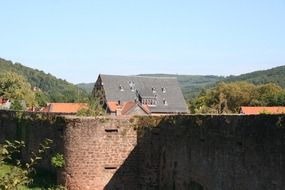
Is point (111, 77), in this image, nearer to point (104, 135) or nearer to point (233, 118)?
point (104, 135)

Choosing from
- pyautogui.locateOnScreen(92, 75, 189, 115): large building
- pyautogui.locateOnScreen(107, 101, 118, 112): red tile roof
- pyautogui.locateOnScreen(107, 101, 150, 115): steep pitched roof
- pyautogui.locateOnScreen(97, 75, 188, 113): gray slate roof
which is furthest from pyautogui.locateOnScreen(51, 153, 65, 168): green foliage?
pyautogui.locateOnScreen(97, 75, 188, 113): gray slate roof

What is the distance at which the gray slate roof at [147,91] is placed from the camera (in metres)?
90.2

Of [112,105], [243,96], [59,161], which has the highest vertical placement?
[243,96]

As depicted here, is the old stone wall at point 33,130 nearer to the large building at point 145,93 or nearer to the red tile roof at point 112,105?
the red tile roof at point 112,105

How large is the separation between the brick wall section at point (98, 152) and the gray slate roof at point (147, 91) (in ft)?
223

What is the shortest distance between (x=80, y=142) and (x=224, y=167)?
6.85 m

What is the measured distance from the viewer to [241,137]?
47.8 ft

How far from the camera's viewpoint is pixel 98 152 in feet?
66.4

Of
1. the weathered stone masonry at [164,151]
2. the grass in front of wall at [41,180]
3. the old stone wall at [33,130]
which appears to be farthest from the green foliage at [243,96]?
the weathered stone masonry at [164,151]

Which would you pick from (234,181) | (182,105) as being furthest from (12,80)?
(234,181)

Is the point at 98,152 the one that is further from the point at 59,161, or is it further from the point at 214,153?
the point at 214,153

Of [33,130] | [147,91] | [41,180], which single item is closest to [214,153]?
[41,180]

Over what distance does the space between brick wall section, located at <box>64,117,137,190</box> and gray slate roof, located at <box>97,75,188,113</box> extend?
223 ft

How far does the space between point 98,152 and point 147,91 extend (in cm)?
7262
